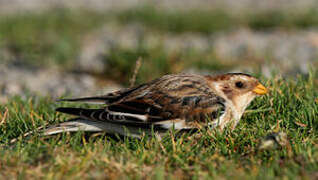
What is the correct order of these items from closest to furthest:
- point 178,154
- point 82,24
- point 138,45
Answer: point 178,154, point 138,45, point 82,24

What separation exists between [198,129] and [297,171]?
111 centimetres

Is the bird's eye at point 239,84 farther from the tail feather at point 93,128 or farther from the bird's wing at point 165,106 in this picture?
the tail feather at point 93,128

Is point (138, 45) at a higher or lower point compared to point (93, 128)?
higher

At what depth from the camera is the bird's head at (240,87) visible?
4.79 metres

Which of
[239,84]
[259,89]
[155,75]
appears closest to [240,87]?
[239,84]

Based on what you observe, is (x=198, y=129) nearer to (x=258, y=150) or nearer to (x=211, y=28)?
(x=258, y=150)

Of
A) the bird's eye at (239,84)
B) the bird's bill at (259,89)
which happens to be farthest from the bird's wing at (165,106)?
the bird's bill at (259,89)

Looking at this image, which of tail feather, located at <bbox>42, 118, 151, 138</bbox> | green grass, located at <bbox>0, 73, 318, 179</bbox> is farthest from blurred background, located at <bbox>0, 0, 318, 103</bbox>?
tail feather, located at <bbox>42, 118, 151, 138</bbox>

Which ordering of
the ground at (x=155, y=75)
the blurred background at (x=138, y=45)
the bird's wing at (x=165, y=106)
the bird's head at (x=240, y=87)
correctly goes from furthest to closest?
1. the blurred background at (x=138, y=45)
2. the bird's head at (x=240, y=87)
3. the bird's wing at (x=165, y=106)
4. the ground at (x=155, y=75)

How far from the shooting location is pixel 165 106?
177 inches

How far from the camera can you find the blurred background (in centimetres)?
830

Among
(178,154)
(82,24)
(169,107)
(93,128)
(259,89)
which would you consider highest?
(82,24)

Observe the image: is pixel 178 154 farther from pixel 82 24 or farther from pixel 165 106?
pixel 82 24

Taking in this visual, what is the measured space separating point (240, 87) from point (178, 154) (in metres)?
1.15
